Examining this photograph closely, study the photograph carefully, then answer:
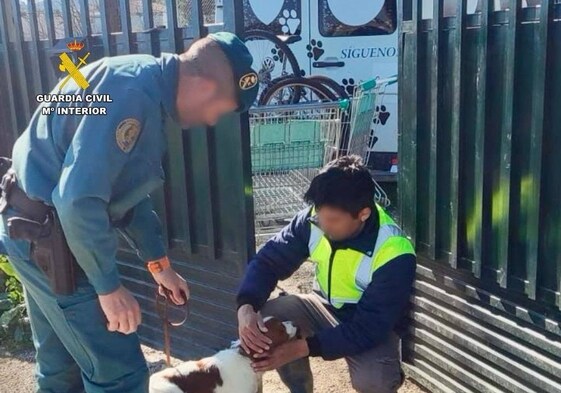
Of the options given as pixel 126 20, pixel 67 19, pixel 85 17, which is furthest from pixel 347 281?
pixel 67 19

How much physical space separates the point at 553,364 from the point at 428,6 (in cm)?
230

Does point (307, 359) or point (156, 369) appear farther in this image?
point (156, 369)

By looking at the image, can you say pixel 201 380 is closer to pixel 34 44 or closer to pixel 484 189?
pixel 484 189

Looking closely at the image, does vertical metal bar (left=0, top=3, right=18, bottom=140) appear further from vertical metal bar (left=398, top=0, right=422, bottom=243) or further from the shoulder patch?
the shoulder patch

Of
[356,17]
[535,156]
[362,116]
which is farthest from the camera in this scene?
[356,17]

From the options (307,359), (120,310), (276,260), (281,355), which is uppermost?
Answer: (120,310)

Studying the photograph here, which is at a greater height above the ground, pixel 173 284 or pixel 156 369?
pixel 173 284

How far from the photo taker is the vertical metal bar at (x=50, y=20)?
4.33 meters

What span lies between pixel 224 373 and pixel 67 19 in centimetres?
238

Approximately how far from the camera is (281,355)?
300 cm

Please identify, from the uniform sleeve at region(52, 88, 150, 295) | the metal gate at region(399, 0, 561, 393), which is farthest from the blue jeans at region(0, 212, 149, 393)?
the metal gate at region(399, 0, 561, 393)

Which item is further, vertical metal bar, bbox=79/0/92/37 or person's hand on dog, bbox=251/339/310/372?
vertical metal bar, bbox=79/0/92/37

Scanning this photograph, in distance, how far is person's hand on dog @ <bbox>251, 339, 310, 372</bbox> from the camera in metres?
2.96

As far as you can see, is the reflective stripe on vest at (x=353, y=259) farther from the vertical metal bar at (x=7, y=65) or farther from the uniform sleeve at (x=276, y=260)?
the vertical metal bar at (x=7, y=65)
